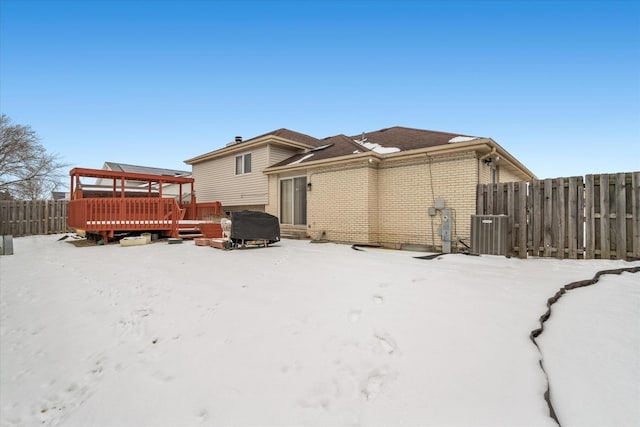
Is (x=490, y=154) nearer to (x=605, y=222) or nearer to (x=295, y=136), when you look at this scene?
(x=605, y=222)

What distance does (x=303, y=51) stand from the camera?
14.3m

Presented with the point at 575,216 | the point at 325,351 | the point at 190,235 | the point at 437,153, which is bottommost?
the point at 325,351

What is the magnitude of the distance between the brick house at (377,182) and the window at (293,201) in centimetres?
4

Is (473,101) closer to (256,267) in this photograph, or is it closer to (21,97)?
(256,267)

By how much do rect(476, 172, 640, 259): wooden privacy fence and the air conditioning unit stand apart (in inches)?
12.4

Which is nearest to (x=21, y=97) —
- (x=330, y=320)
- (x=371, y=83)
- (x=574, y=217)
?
(x=371, y=83)

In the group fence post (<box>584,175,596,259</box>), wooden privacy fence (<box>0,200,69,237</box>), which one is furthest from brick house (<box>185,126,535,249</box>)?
wooden privacy fence (<box>0,200,69,237</box>)

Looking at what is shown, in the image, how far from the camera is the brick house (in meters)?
7.87

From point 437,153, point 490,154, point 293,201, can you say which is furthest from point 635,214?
point 293,201

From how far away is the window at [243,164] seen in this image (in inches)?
529

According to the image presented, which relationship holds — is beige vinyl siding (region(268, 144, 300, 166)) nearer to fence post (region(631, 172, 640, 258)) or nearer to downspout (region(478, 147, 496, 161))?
downspout (region(478, 147, 496, 161))

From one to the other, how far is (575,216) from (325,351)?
6.67 meters

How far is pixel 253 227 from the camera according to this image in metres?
8.43

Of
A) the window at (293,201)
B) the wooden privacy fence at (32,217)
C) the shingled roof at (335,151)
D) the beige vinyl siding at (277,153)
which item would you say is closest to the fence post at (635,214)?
the shingled roof at (335,151)
